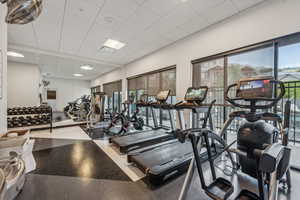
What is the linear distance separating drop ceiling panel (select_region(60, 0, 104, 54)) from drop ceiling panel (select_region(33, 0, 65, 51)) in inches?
5.6

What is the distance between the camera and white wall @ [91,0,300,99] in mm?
2406

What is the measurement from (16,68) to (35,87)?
3.77 feet

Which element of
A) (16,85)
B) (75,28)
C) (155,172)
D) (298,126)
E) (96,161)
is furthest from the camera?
(16,85)

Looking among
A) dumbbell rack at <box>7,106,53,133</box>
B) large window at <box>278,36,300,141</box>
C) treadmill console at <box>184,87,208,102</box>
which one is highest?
large window at <box>278,36,300,141</box>

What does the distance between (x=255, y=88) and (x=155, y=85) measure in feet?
13.2

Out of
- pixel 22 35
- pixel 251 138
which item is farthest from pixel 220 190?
pixel 22 35

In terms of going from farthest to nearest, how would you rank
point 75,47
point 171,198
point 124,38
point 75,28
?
point 75,47
point 124,38
point 75,28
point 171,198

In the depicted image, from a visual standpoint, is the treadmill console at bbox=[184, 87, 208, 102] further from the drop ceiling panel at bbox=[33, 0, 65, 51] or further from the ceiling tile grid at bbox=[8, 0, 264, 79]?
the drop ceiling panel at bbox=[33, 0, 65, 51]

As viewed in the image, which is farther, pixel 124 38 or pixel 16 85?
pixel 16 85

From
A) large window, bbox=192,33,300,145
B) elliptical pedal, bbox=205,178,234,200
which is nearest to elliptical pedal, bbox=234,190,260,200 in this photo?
elliptical pedal, bbox=205,178,234,200

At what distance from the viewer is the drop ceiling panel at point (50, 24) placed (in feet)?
9.25

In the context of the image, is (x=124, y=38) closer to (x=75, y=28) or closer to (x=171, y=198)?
(x=75, y=28)

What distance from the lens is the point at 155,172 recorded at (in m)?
1.96

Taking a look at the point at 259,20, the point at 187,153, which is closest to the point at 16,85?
the point at 187,153
